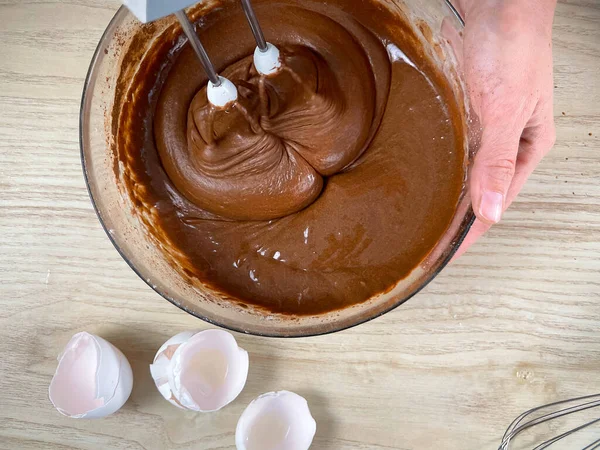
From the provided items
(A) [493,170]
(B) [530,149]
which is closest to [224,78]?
(A) [493,170]

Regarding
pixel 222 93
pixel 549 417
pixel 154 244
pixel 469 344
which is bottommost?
pixel 549 417

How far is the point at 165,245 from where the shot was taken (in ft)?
3.57

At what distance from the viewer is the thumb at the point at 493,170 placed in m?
0.89

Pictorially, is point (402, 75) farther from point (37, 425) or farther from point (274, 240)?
point (37, 425)

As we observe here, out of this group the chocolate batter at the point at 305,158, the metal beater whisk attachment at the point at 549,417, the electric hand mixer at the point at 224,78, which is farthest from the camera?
the metal beater whisk attachment at the point at 549,417

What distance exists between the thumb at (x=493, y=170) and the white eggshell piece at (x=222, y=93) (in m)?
0.44

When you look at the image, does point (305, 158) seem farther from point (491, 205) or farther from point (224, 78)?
point (491, 205)

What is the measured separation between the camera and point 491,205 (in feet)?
2.91

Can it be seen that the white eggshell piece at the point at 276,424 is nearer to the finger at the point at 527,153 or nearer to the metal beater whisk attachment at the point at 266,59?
the finger at the point at 527,153

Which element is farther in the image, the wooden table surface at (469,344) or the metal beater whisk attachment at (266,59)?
the wooden table surface at (469,344)

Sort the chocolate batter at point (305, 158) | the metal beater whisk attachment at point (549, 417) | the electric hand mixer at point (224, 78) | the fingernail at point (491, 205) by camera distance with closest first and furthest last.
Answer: the electric hand mixer at point (224, 78) → the fingernail at point (491, 205) → the chocolate batter at point (305, 158) → the metal beater whisk attachment at point (549, 417)

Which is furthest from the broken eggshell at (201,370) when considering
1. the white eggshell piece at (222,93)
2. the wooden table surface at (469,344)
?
the white eggshell piece at (222,93)

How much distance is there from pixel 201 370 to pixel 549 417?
729mm

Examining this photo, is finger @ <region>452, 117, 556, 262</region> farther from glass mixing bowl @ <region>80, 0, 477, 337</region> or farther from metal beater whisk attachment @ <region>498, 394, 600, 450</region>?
metal beater whisk attachment @ <region>498, 394, 600, 450</region>
